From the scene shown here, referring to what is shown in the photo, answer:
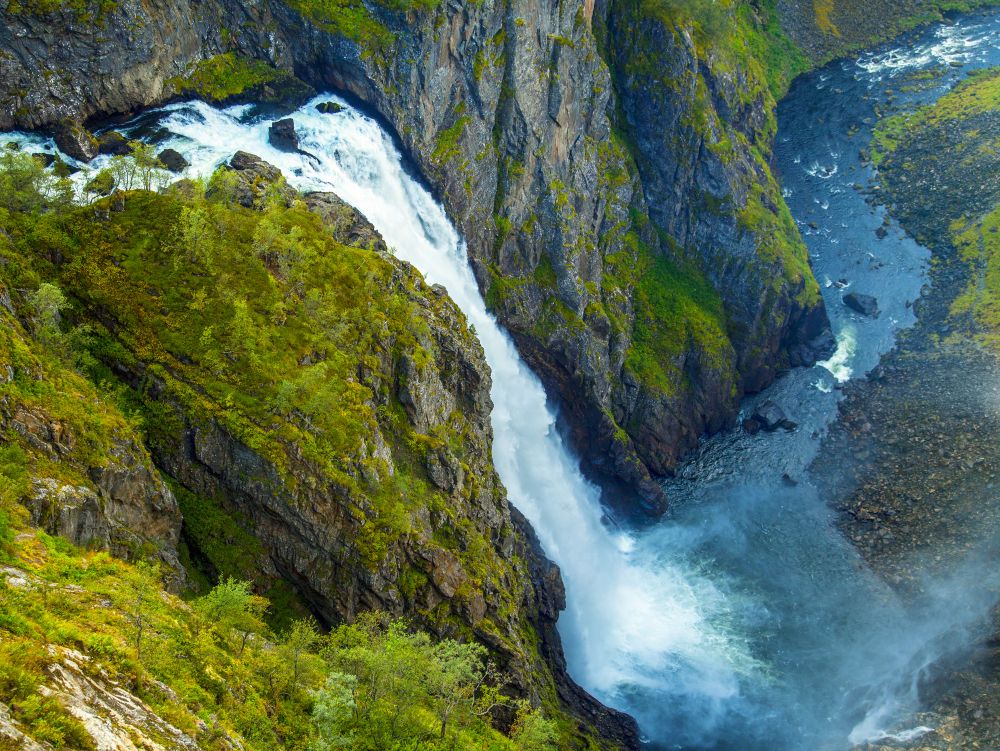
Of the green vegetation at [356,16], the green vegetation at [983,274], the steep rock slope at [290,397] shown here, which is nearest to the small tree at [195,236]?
the steep rock slope at [290,397]

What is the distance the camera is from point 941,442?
83.1m

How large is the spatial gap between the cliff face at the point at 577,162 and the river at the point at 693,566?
12.0 feet

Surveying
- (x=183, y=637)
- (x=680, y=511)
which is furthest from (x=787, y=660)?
(x=183, y=637)

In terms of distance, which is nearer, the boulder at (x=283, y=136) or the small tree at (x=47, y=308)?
the small tree at (x=47, y=308)

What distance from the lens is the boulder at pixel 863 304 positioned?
343 ft

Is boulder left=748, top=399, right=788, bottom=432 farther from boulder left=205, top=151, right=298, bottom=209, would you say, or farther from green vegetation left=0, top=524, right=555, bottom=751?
boulder left=205, top=151, right=298, bottom=209

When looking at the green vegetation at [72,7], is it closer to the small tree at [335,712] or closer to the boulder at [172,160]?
the boulder at [172,160]

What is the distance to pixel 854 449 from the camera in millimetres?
86875

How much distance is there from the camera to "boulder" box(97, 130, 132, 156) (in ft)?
183

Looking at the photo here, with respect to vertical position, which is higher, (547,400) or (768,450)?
(768,450)

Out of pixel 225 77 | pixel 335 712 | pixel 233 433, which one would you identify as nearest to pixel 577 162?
pixel 225 77

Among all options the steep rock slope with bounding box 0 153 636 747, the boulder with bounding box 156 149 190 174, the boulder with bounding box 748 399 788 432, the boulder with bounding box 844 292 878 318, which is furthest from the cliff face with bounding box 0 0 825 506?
the steep rock slope with bounding box 0 153 636 747

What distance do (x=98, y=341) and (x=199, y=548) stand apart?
39.3 ft

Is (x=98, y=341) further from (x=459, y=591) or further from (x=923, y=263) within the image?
(x=923, y=263)
